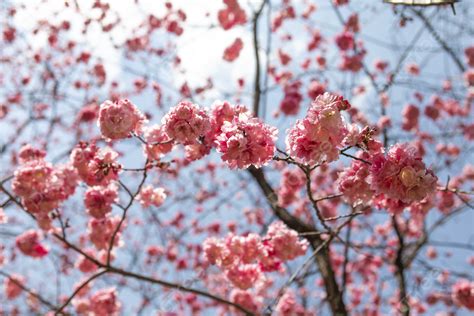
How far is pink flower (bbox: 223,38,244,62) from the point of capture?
6961 mm

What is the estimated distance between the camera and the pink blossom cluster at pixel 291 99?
749 centimetres

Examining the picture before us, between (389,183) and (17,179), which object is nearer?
(389,183)

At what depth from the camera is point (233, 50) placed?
7.01m

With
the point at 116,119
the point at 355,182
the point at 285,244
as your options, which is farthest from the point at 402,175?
the point at 285,244

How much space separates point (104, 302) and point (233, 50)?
3.91m

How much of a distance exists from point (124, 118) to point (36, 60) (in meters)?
7.23

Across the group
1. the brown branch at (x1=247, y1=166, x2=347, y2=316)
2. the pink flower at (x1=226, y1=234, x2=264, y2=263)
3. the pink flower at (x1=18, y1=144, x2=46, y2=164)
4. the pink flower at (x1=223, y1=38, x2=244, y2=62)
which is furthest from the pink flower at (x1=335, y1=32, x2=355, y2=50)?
the pink flower at (x1=18, y1=144, x2=46, y2=164)

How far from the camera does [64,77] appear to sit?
29.4 ft

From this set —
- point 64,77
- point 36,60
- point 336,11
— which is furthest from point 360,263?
point 36,60

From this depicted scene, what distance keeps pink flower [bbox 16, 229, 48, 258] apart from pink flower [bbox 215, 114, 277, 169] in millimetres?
3253

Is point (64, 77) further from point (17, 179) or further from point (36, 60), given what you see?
point (17, 179)

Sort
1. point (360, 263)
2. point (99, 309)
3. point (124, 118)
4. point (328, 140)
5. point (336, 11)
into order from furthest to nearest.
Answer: point (360, 263) < point (336, 11) < point (99, 309) < point (124, 118) < point (328, 140)

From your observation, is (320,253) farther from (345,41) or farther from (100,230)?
(345,41)

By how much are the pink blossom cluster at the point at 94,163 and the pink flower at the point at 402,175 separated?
69.8 inches
